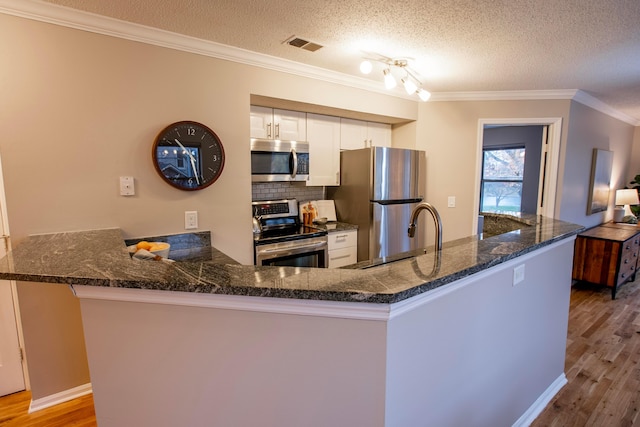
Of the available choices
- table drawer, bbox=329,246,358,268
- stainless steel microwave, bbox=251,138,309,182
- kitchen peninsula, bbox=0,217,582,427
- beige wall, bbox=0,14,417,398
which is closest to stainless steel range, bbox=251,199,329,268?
table drawer, bbox=329,246,358,268

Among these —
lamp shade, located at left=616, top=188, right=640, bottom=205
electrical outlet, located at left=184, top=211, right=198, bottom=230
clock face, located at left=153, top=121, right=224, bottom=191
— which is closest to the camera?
clock face, located at left=153, top=121, right=224, bottom=191

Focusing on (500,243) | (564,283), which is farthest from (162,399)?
(564,283)

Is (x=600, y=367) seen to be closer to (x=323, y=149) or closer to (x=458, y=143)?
(x=458, y=143)

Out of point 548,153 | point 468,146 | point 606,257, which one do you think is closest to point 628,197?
point 606,257

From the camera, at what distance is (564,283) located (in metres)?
2.11

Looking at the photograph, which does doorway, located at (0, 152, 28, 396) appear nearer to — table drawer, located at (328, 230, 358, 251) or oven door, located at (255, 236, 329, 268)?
oven door, located at (255, 236, 329, 268)

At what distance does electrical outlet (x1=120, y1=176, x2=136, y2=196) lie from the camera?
2.10 metres

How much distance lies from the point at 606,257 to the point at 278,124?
4.06 m

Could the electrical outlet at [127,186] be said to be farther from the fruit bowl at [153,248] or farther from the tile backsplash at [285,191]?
the tile backsplash at [285,191]

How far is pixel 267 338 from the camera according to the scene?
103 cm

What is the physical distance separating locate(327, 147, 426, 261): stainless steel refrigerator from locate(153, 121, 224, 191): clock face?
57.4 inches

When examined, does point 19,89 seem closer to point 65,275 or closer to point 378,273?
point 65,275

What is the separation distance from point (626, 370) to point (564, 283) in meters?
1.08

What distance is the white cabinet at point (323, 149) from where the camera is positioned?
3.28 m
